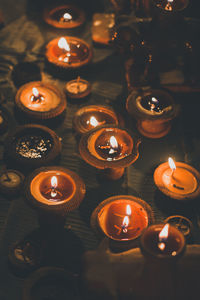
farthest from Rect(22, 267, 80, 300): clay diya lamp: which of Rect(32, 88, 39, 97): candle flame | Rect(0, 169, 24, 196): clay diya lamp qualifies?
Rect(32, 88, 39, 97): candle flame

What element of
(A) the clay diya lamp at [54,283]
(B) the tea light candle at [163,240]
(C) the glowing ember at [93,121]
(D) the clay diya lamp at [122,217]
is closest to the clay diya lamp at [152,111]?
(C) the glowing ember at [93,121]

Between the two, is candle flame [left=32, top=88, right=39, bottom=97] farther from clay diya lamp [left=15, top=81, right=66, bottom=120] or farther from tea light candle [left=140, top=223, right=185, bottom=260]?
tea light candle [left=140, top=223, right=185, bottom=260]

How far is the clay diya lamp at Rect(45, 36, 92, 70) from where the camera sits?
10.2 ft

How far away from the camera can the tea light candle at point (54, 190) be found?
215 cm

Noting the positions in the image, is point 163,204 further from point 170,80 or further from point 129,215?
point 170,80

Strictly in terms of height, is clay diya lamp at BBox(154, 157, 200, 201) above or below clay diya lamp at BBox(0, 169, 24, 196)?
above

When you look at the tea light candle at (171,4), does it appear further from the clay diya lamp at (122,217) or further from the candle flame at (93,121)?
the clay diya lamp at (122,217)

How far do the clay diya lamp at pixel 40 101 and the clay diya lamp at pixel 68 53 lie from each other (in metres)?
0.31

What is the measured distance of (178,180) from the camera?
2414 mm

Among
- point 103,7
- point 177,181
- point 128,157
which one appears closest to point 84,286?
point 128,157

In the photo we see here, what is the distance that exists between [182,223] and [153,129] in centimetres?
82

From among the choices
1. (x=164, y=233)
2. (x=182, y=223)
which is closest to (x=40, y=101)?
(x=182, y=223)

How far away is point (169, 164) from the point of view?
93.7 inches

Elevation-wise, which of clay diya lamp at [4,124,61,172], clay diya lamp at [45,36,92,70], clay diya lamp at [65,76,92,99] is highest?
clay diya lamp at [45,36,92,70]
